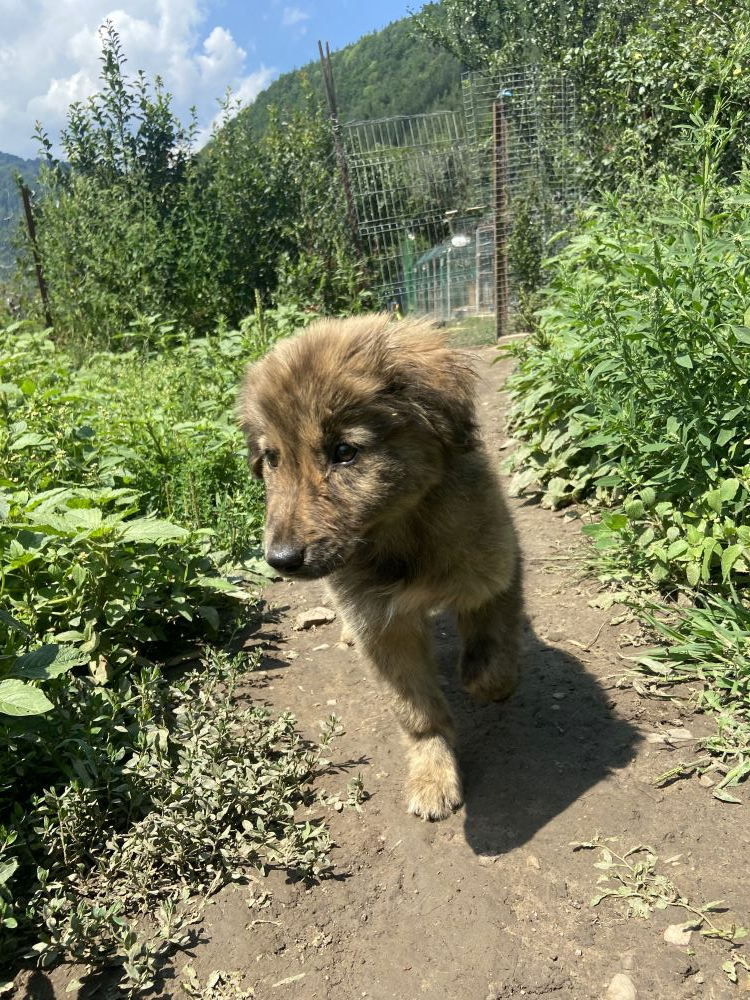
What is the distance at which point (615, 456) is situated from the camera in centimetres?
434

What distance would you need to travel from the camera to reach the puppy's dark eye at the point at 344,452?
2609 millimetres

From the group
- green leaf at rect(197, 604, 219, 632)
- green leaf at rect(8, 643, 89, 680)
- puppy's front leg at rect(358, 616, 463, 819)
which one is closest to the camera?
green leaf at rect(8, 643, 89, 680)

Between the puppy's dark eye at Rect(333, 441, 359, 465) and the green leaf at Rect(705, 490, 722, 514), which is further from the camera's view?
the green leaf at Rect(705, 490, 722, 514)

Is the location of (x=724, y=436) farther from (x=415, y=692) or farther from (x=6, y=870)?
(x=6, y=870)

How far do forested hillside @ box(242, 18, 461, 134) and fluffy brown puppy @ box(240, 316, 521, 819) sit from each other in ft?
165

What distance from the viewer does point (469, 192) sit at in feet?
41.1

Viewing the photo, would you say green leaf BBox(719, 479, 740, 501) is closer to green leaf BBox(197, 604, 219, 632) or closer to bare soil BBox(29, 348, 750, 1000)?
bare soil BBox(29, 348, 750, 1000)

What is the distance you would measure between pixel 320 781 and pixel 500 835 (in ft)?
2.33

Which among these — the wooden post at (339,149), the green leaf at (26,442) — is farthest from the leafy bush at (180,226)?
the green leaf at (26,442)

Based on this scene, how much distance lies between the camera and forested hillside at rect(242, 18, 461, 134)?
55.2 metres

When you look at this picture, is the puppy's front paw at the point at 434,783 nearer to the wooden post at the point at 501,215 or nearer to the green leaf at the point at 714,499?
the green leaf at the point at 714,499

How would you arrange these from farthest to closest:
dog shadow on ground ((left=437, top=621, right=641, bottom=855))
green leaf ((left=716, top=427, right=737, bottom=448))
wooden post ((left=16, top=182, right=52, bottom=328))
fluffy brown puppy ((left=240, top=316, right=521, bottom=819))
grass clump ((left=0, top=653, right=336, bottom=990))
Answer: wooden post ((left=16, top=182, right=52, bottom=328))
green leaf ((left=716, top=427, right=737, bottom=448))
dog shadow on ground ((left=437, top=621, right=641, bottom=855))
fluffy brown puppy ((left=240, top=316, right=521, bottom=819))
grass clump ((left=0, top=653, right=336, bottom=990))

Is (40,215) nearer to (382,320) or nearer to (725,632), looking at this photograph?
(382,320)

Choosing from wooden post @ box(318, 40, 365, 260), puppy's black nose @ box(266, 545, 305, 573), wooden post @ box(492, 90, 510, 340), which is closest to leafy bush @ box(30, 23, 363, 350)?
wooden post @ box(318, 40, 365, 260)
